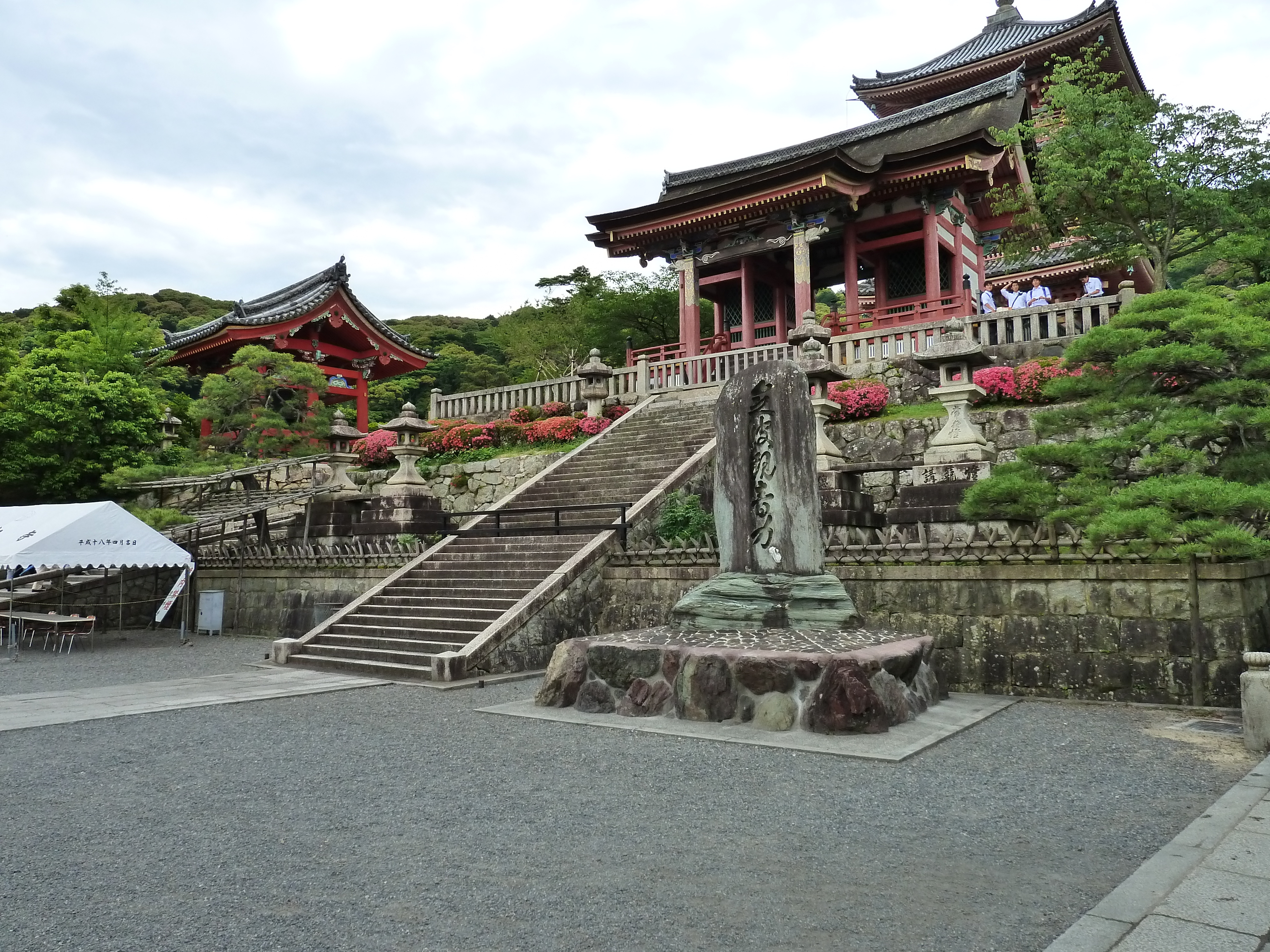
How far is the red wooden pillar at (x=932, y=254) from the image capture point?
19.7m

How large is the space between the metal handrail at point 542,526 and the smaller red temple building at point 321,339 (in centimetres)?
901

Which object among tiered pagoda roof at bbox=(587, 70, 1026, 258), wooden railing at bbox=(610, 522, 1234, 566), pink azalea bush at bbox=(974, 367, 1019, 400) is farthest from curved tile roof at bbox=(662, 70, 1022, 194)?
wooden railing at bbox=(610, 522, 1234, 566)

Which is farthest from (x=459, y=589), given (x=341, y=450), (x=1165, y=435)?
(x=1165, y=435)

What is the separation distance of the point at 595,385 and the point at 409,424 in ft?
15.3

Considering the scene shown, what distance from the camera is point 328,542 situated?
53.1 ft

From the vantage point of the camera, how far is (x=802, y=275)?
20078 mm

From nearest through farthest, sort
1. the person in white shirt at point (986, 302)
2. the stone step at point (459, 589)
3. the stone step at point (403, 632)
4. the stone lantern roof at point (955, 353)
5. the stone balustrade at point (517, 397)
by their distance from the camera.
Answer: the stone step at point (403, 632)
the stone lantern roof at point (955, 353)
the stone step at point (459, 589)
the person in white shirt at point (986, 302)
the stone balustrade at point (517, 397)

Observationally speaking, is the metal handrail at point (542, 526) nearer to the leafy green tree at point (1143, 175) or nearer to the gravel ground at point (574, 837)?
the gravel ground at point (574, 837)

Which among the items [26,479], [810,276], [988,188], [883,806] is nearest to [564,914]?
[883,806]

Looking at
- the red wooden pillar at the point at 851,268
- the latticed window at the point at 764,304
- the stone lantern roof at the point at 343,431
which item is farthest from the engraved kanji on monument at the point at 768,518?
the latticed window at the point at 764,304

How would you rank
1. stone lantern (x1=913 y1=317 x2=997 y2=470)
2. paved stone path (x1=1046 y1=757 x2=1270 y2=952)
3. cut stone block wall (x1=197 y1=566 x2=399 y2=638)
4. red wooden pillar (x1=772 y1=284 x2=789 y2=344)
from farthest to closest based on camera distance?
red wooden pillar (x1=772 y1=284 x2=789 y2=344), cut stone block wall (x1=197 y1=566 x2=399 y2=638), stone lantern (x1=913 y1=317 x2=997 y2=470), paved stone path (x1=1046 y1=757 x2=1270 y2=952)

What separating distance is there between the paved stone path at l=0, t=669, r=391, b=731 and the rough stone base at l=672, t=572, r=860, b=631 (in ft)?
13.4

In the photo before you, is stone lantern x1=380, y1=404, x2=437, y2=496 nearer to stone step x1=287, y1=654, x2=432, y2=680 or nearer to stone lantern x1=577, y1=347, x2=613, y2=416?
stone lantern x1=577, y1=347, x2=613, y2=416

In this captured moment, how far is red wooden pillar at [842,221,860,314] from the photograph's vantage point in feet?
69.0
